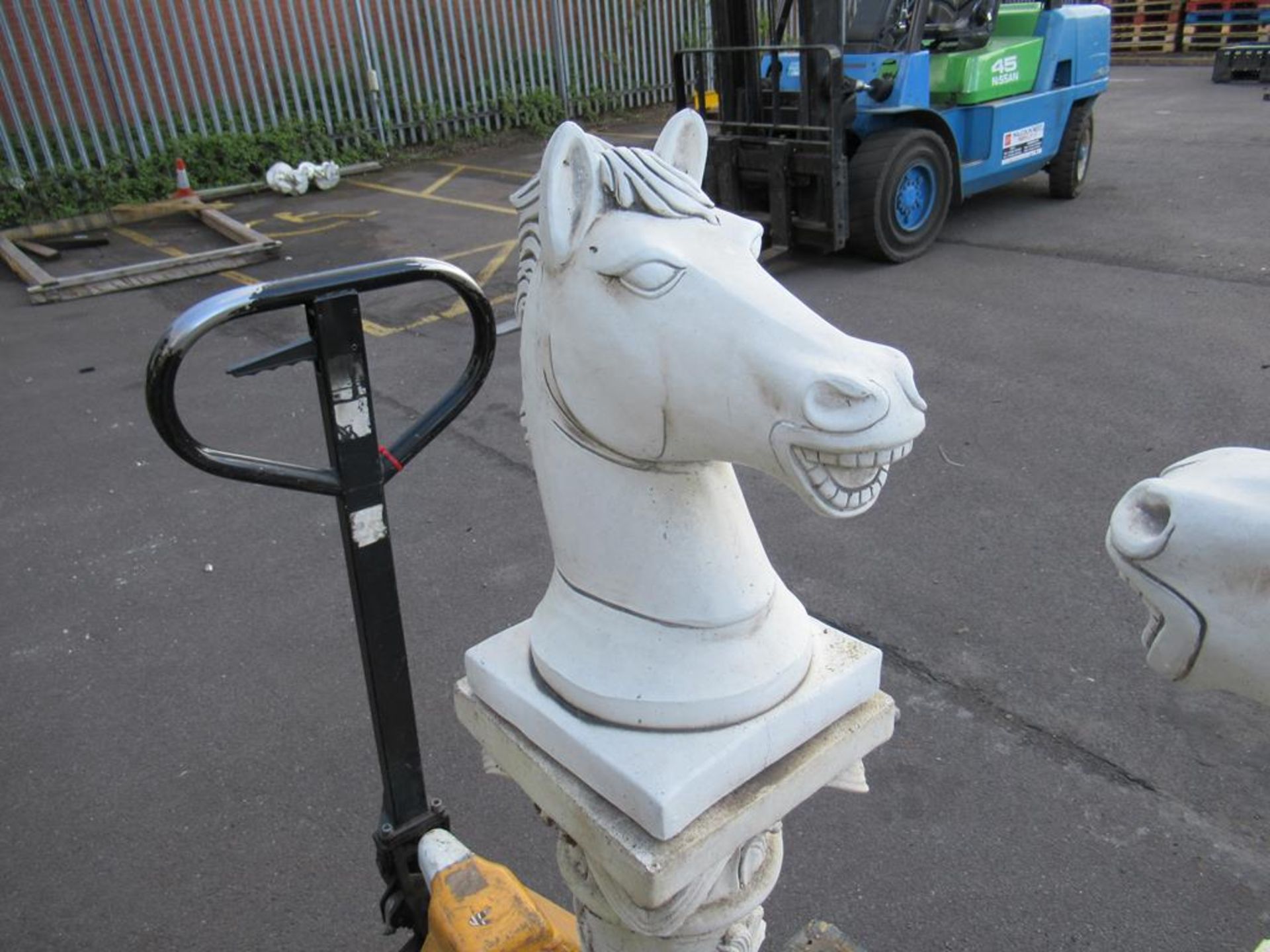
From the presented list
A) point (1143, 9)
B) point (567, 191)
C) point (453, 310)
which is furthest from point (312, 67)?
point (1143, 9)

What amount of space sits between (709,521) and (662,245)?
0.39m

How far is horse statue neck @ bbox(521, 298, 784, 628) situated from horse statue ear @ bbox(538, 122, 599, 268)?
5.5 inches

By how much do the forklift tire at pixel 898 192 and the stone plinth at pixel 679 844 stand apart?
19.1 ft

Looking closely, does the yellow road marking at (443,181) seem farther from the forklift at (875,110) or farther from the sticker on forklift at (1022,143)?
the sticker on forklift at (1022,143)

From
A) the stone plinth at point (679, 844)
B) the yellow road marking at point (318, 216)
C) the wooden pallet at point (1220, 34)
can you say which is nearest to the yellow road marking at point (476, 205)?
the yellow road marking at point (318, 216)

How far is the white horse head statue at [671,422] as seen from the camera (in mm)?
1141

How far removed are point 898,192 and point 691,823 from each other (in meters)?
6.50

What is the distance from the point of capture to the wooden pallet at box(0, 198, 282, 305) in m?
7.72

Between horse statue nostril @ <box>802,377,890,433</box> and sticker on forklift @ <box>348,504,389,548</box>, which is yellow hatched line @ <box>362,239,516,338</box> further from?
horse statue nostril @ <box>802,377,890,433</box>

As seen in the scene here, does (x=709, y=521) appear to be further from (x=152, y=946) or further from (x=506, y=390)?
(x=506, y=390)

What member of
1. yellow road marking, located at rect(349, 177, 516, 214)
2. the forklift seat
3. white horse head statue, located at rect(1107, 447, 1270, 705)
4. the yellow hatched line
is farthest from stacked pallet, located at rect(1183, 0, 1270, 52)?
white horse head statue, located at rect(1107, 447, 1270, 705)

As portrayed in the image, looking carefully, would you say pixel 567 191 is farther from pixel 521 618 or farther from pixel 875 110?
pixel 875 110

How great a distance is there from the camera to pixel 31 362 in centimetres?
641

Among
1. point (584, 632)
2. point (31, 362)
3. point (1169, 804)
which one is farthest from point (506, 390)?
point (584, 632)
